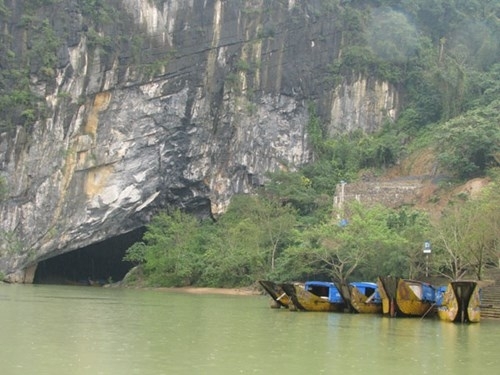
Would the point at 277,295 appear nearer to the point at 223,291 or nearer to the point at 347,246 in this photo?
the point at 347,246

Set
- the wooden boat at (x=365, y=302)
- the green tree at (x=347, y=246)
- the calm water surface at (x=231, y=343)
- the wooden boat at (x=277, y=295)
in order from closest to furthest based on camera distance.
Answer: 1. the calm water surface at (x=231, y=343)
2. the wooden boat at (x=365, y=302)
3. the wooden boat at (x=277, y=295)
4. the green tree at (x=347, y=246)

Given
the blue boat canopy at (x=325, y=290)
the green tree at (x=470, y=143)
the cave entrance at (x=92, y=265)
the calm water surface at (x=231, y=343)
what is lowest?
the calm water surface at (x=231, y=343)

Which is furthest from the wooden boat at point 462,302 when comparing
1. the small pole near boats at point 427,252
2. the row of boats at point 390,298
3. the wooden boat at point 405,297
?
the small pole near boats at point 427,252

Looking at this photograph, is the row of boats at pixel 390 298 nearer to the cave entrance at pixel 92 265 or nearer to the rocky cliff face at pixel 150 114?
the rocky cliff face at pixel 150 114

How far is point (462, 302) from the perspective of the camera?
64.6 feet

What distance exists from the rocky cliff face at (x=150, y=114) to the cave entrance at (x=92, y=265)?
308cm

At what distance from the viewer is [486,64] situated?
49.5m

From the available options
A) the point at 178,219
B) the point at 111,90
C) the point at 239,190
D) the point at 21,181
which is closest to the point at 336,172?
the point at 239,190

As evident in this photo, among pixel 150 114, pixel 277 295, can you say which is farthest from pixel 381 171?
pixel 277 295

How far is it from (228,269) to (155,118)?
10592mm

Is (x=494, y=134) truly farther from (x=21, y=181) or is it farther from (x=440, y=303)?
(x=21, y=181)

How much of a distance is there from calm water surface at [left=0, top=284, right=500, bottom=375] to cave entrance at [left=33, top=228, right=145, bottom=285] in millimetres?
24293

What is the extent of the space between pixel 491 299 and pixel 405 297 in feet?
9.71

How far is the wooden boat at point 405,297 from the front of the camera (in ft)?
70.0
